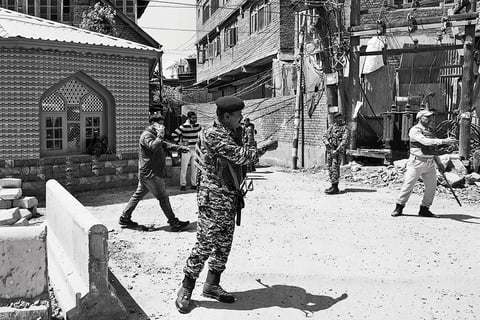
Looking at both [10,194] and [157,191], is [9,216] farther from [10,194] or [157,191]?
[157,191]

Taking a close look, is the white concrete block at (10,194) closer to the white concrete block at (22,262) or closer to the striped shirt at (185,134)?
the striped shirt at (185,134)

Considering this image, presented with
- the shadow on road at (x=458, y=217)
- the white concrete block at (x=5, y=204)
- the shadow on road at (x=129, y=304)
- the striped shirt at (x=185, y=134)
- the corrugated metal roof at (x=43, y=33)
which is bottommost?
the shadow on road at (x=129, y=304)

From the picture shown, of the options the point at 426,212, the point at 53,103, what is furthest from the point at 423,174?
the point at 53,103

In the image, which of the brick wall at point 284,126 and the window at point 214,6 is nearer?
the brick wall at point 284,126

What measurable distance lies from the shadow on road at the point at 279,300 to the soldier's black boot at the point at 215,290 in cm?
4

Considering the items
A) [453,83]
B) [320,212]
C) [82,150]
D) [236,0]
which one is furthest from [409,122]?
[236,0]

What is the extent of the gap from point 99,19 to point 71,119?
8659 millimetres

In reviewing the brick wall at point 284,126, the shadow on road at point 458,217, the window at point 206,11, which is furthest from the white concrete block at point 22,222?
the window at point 206,11

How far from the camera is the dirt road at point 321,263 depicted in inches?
173

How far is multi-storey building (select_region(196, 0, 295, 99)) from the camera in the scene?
21.5 m

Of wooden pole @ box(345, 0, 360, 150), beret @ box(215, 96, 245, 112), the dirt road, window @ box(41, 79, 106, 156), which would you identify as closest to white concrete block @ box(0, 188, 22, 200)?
the dirt road

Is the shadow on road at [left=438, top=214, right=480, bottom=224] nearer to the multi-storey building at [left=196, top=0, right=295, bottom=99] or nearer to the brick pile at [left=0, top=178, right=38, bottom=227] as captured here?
the brick pile at [left=0, top=178, right=38, bottom=227]

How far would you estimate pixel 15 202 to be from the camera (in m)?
8.52

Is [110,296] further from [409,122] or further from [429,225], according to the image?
[409,122]
